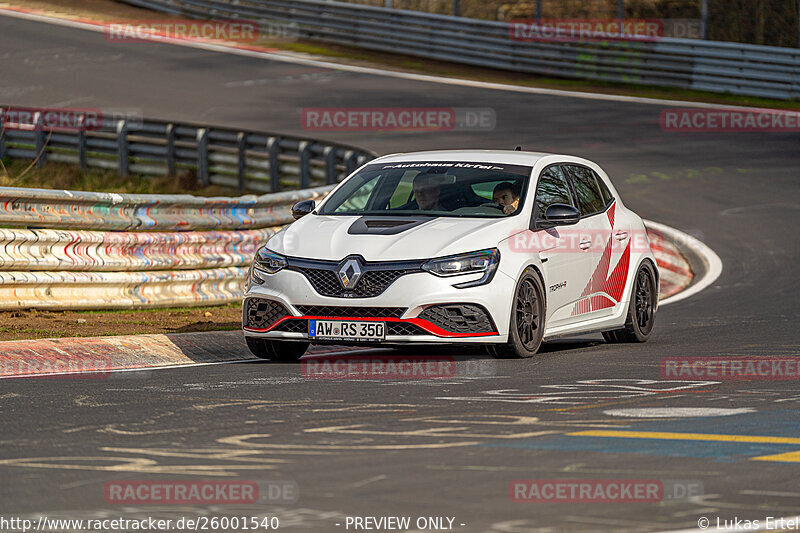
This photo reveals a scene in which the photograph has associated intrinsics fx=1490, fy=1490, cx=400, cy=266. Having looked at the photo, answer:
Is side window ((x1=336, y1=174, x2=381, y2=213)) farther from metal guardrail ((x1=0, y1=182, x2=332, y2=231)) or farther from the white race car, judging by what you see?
metal guardrail ((x1=0, y1=182, x2=332, y2=231))

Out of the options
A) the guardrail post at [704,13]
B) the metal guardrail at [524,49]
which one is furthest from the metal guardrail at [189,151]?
the guardrail post at [704,13]

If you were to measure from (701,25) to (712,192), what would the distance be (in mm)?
14749

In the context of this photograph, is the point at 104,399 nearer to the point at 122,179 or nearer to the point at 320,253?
the point at 320,253

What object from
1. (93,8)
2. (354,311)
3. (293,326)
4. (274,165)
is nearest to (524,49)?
(274,165)

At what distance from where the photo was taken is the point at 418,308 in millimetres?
10773

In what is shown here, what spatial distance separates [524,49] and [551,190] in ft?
87.0

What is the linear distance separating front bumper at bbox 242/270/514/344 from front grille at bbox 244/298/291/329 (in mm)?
22

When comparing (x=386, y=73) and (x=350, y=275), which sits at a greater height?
(x=386, y=73)

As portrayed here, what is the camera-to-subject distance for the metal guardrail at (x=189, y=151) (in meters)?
24.6

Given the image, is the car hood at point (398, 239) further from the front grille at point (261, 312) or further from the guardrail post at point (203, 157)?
the guardrail post at point (203, 157)

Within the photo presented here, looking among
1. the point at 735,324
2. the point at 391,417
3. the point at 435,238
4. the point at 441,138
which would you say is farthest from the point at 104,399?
the point at 441,138

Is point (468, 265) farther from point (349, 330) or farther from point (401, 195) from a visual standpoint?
point (401, 195)

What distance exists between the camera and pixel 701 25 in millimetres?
38000

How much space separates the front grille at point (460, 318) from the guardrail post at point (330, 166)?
12.8m
